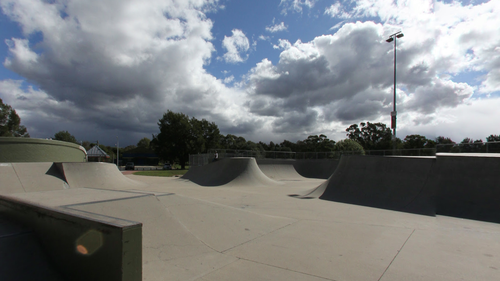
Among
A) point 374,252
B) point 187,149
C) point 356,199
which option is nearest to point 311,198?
point 356,199

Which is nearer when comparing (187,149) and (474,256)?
(474,256)

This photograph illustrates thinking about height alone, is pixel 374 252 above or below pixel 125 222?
below

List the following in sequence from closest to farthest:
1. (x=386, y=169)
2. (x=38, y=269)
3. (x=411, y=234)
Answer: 1. (x=38, y=269)
2. (x=411, y=234)
3. (x=386, y=169)

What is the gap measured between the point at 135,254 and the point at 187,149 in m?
45.0

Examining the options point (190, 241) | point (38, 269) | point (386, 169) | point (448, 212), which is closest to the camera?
point (38, 269)

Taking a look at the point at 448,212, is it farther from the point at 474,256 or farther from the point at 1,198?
the point at 1,198

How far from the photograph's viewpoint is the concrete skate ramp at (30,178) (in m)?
9.58

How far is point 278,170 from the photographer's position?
23.2 m

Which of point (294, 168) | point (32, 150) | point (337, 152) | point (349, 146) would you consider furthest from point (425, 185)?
point (349, 146)

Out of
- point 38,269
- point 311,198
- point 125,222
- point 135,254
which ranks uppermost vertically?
point 125,222

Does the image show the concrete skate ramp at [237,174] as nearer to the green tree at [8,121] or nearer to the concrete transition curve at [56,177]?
the concrete transition curve at [56,177]

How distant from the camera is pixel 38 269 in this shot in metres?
2.92

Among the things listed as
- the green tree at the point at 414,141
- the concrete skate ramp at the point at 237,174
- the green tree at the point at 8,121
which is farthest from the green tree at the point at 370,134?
the green tree at the point at 8,121

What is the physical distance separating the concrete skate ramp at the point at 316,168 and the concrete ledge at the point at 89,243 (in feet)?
81.1
